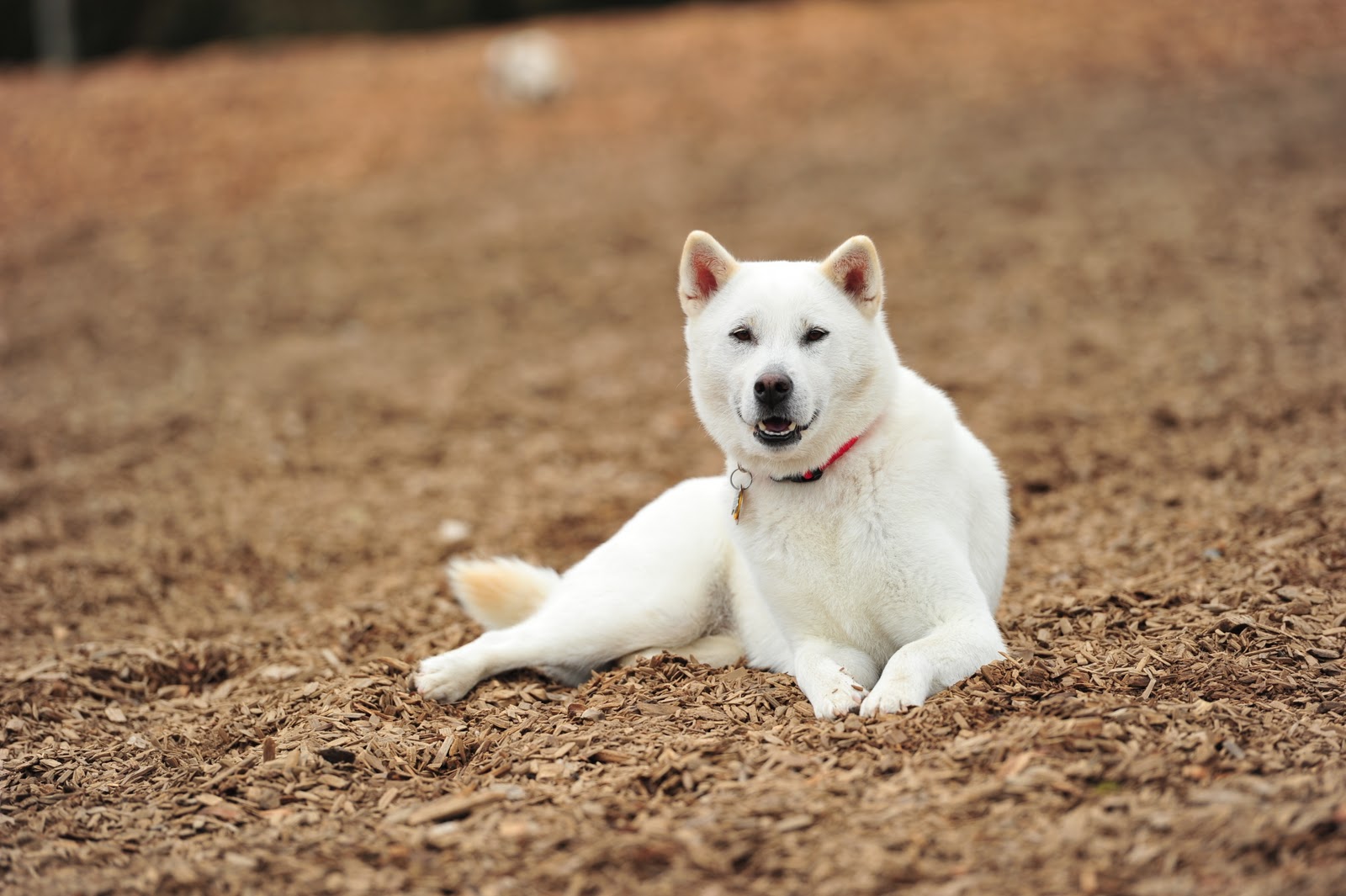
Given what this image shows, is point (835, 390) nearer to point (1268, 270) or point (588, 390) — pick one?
point (588, 390)

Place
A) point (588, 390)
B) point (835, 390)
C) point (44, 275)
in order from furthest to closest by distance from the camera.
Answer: point (44, 275), point (588, 390), point (835, 390)

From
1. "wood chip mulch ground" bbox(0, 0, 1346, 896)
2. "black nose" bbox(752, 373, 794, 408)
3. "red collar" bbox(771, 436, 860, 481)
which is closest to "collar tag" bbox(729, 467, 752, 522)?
"red collar" bbox(771, 436, 860, 481)

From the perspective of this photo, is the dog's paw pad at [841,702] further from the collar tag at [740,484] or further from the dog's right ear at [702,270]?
the dog's right ear at [702,270]

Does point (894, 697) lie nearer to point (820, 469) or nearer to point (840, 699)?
point (840, 699)

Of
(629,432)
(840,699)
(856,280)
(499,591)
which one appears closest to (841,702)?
(840,699)

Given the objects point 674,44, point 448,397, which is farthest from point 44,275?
point 674,44

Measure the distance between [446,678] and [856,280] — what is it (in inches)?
76.6

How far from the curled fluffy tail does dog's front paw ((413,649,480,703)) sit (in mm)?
448

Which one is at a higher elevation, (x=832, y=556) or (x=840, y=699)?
(x=832, y=556)

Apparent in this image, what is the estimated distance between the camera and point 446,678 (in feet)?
13.6

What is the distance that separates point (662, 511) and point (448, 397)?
16.6ft

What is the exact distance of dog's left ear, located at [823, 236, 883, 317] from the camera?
3.79 metres

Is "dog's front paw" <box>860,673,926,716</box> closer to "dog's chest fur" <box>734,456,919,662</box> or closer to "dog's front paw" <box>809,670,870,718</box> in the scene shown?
"dog's front paw" <box>809,670,870,718</box>

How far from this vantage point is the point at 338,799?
3.44m
